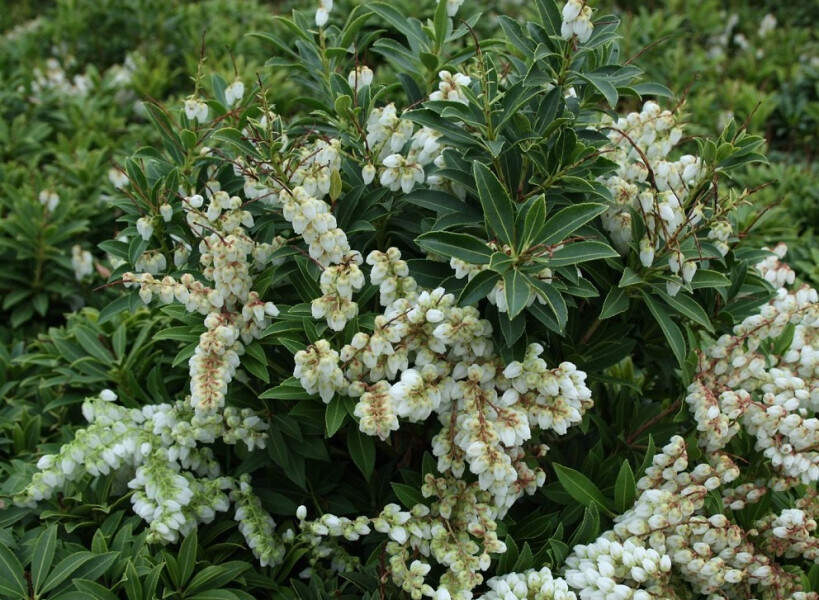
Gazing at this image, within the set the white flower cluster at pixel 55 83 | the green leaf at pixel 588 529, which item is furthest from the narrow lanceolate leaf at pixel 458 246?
the white flower cluster at pixel 55 83

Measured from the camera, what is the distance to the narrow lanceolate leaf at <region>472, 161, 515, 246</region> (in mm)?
2277

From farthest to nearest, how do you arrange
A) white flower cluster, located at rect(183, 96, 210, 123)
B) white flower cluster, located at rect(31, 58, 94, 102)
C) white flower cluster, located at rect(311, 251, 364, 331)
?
white flower cluster, located at rect(31, 58, 94, 102), white flower cluster, located at rect(183, 96, 210, 123), white flower cluster, located at rect(311, 251, 364, 331)

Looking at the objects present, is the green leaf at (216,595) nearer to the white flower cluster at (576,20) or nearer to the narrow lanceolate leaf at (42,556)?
the narrow lanceolate leaf at (42,556)

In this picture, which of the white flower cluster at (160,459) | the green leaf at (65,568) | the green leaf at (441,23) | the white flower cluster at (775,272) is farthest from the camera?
the white flower cluster at (775,272)

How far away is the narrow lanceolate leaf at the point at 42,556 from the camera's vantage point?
2449 mm

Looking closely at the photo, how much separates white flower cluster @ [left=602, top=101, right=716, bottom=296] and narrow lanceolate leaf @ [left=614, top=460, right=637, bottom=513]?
57 centimetres

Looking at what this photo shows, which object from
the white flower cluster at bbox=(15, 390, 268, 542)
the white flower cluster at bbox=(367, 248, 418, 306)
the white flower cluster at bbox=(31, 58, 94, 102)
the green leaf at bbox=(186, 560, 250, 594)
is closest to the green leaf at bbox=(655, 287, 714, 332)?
the white flower cluster at bbox=(367, 248, 418, 306)

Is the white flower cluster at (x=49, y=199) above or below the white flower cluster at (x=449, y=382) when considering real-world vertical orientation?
below

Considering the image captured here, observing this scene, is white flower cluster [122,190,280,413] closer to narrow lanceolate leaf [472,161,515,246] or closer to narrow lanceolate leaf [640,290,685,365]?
narrow lanceolate leaf [472,161,515,246]

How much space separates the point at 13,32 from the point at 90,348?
4618 millimetres

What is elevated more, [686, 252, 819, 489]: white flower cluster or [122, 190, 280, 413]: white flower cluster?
[122, 190, 280, 413]: white flower cluster

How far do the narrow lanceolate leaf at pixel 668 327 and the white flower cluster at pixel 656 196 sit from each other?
6cm

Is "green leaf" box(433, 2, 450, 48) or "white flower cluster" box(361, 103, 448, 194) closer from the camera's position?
"white flower cluster" box(361, 103, 448, 194)

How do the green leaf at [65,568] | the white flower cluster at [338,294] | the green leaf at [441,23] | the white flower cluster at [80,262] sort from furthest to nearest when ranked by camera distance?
the white flower cluster at [80,262] → the green leaf at [441,23] → the green leaf at [65,568] → the white flower cluster at [338,294]
